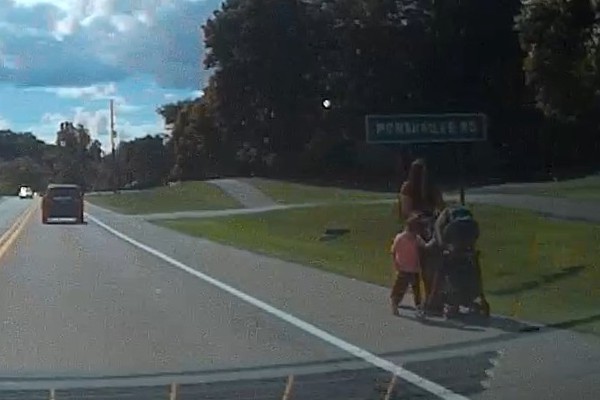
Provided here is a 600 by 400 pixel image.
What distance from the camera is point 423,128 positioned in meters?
22.4

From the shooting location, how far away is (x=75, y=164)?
193m

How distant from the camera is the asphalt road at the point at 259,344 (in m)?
11.4

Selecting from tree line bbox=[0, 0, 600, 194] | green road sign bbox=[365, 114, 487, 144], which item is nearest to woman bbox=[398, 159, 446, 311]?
green road sign bbox=[365, 114, 487, 144]

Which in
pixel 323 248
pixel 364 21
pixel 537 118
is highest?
pixel 364 21

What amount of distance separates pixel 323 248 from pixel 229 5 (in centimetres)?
5461

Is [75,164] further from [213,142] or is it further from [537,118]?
[537,118]

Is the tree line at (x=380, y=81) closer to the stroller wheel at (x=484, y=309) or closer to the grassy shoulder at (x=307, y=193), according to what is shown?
the grassy shoulder at (x=307, y=193)

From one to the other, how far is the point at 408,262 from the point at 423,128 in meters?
5.85

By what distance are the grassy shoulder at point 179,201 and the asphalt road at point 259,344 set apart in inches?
1838

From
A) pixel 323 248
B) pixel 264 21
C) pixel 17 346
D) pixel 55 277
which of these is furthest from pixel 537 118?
pixel 17 346

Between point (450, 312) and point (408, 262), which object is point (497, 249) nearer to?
point (408, 262)

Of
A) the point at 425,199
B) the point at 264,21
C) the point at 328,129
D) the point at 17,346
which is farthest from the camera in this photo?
the point at 264,21

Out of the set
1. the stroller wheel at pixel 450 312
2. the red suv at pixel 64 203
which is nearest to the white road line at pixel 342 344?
the stroller wheel at pixel 450 312

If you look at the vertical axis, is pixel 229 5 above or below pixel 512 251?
above
